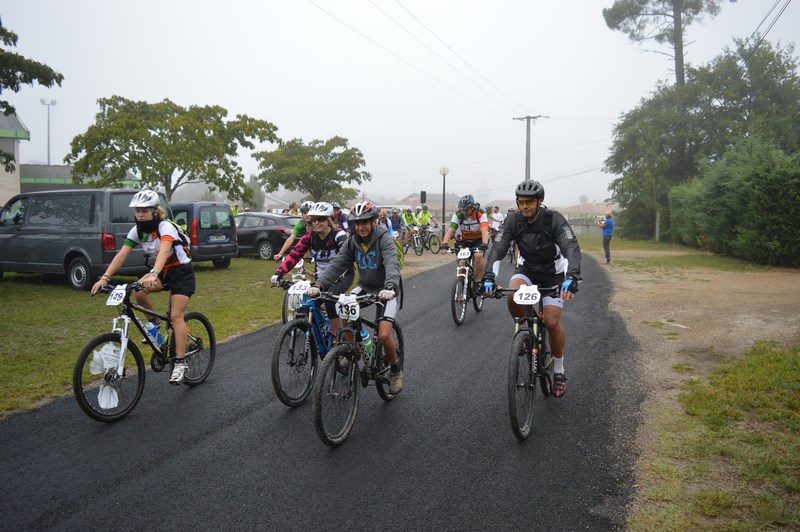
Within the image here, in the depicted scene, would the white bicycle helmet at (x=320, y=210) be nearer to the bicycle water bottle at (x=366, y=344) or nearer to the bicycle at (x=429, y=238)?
the bicycle water bottle at (x=366, y=344)

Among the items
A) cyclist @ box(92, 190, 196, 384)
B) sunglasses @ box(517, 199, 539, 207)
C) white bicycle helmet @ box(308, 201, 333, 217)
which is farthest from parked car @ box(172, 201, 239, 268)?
sunglasses @ box(517, 199, 539, 207)

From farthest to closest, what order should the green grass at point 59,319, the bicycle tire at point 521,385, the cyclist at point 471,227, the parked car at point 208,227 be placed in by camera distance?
the parked car at point 208,227
the cyclist at point 471,227
the green grass at point 59,319
the bicycle tire at point 521,385

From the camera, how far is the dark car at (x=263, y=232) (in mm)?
20344

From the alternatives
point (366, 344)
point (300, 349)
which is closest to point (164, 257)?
point (300, 349)

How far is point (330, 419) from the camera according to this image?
4.48m

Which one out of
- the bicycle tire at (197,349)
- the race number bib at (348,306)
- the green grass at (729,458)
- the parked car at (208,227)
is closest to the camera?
the green grass at (729,458)

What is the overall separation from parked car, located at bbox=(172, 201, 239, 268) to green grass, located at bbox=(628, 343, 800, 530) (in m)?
13.3

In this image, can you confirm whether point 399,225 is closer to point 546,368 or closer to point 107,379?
point 546,368

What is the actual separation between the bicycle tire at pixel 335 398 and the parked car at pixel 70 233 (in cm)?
842

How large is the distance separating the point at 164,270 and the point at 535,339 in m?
3.67

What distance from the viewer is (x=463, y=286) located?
9969 millimetres

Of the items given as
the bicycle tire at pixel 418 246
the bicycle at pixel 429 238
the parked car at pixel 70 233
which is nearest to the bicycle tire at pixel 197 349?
the parked car at pixel 70 233

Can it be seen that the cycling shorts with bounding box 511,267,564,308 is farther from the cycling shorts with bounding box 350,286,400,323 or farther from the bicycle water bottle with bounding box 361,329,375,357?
the bicycle water bottle with bounding box 361,329,375,357

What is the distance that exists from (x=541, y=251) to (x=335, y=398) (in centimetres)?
233
